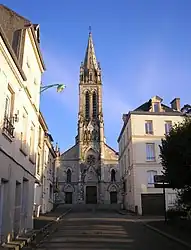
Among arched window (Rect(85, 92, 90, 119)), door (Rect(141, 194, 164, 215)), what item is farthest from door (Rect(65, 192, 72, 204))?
door (Rect(141, 194, 164, 215))

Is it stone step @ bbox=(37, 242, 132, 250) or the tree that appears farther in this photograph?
the tree

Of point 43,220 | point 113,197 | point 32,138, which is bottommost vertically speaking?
point 43,220

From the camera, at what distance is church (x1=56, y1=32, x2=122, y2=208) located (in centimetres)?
6272

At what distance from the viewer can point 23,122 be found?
535 inches

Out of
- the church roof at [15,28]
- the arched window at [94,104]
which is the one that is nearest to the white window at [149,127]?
the church roof at [15,28]

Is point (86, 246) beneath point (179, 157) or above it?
beneath

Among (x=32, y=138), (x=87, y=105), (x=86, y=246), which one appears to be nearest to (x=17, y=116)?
(x=32, y=138)

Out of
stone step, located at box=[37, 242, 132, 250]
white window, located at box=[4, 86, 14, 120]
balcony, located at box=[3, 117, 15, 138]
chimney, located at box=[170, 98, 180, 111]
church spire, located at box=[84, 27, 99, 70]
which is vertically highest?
church spire, located at box=[84, 27, 99, 70]

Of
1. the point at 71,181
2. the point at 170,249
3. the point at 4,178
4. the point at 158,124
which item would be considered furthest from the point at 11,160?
the point at 71,181

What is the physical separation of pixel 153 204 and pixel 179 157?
1872 centimetres

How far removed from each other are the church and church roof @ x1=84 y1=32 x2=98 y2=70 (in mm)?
8661

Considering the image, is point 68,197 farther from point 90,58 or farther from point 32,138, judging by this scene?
point 32,138

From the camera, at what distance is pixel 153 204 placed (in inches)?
1302

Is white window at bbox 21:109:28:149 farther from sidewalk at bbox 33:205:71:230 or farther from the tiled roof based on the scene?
the tiled roof
